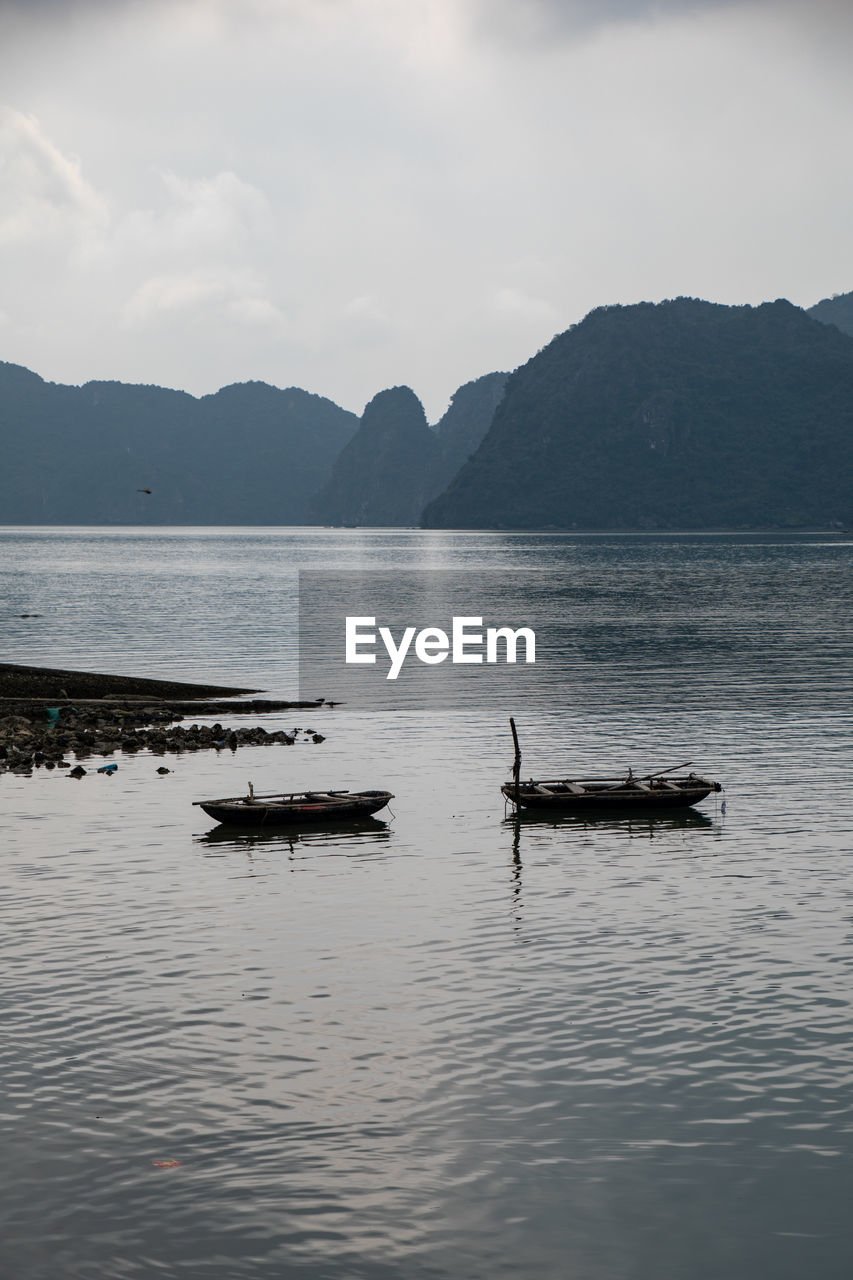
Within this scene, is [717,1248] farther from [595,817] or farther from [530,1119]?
[595,817]

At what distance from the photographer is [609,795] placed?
41531mm

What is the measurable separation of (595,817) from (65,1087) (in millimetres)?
23946

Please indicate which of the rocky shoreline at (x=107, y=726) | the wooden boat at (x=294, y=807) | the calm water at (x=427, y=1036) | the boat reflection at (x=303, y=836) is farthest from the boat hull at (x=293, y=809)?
the rocky shoreline at (x=107, y=726)

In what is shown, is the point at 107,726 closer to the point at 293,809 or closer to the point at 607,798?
the point at 293,809

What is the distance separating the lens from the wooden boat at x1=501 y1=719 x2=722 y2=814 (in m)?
41.4

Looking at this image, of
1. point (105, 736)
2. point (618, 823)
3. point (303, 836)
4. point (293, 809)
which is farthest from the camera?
point (105, 736)

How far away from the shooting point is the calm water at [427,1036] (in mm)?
16156

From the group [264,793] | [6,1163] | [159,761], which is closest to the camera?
[6,1163]

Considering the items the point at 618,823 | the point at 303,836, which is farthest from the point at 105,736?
the point at 618,823

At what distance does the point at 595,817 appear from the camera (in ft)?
137

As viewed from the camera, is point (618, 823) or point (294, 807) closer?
point (294, 807)

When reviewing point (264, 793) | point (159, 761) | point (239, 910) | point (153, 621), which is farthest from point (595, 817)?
point (153, 621)

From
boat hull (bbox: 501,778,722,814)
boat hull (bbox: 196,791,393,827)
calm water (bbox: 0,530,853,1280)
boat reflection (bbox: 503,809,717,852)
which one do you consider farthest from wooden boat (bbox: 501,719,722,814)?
boat hull (bbox: 196,791,393,827)

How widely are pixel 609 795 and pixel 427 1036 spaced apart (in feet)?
65.9
